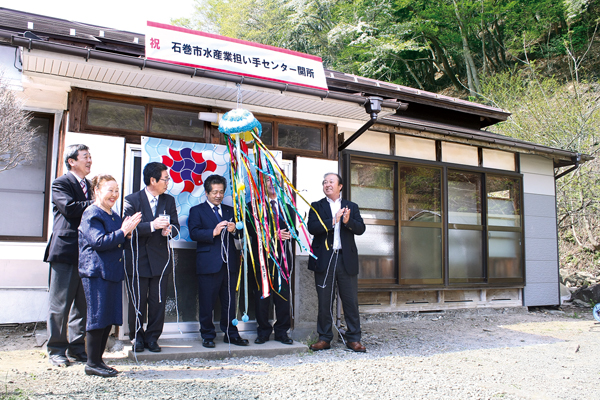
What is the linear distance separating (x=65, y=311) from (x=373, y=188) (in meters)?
4.11

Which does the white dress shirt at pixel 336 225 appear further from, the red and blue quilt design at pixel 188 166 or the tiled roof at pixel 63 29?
the tiled roof at pixel 63 29

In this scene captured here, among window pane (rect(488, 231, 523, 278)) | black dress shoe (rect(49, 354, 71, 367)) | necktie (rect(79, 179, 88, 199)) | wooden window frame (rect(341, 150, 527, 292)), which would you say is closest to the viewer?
black dress shoe (rect(49, 354, 71, 367))

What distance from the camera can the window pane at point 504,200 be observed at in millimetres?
7258

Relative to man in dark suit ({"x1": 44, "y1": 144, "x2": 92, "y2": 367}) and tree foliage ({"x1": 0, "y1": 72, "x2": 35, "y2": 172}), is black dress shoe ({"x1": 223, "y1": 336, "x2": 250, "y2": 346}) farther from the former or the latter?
tree foliage ({"x1": 0, "y1": 72, "x2": 35, "y2": 172})

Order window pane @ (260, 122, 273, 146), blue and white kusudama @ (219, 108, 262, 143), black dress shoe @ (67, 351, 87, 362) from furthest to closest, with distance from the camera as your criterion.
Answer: window pane @ (260, 122, 273, 146) → blue and white kusudama @ (219, 108, 262, 143) → black dress shoe @ (67, 351, 87, 362)

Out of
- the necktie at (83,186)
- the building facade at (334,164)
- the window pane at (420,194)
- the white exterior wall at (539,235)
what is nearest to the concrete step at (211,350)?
the building facade at (334,164)

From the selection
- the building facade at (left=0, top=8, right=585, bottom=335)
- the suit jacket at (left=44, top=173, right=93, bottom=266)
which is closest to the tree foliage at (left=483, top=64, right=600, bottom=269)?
the building facade at (left=0, top=8, right=585, bottom=335)

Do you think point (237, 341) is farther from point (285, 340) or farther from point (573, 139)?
point (573, 139)

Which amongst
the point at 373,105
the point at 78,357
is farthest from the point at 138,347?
the point at 373,105

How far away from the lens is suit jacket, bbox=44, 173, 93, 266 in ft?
11.1

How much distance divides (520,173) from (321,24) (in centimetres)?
1408

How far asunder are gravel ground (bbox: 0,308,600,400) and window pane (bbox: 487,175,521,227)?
7.80 feet

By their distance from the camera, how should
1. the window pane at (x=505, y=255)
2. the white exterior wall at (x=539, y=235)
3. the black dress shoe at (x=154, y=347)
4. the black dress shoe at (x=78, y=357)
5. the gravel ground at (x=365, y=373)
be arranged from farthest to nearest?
the white exterior wall at (x=539, y=235) → the window pane at (x=505, y=255) → the black dress shoe at (x=154, y=347) → the black dress shoe at (x=78, y=357) → the gravel ground at (x=365, y=373)

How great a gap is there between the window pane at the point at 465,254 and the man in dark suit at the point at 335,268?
2.80 metres
